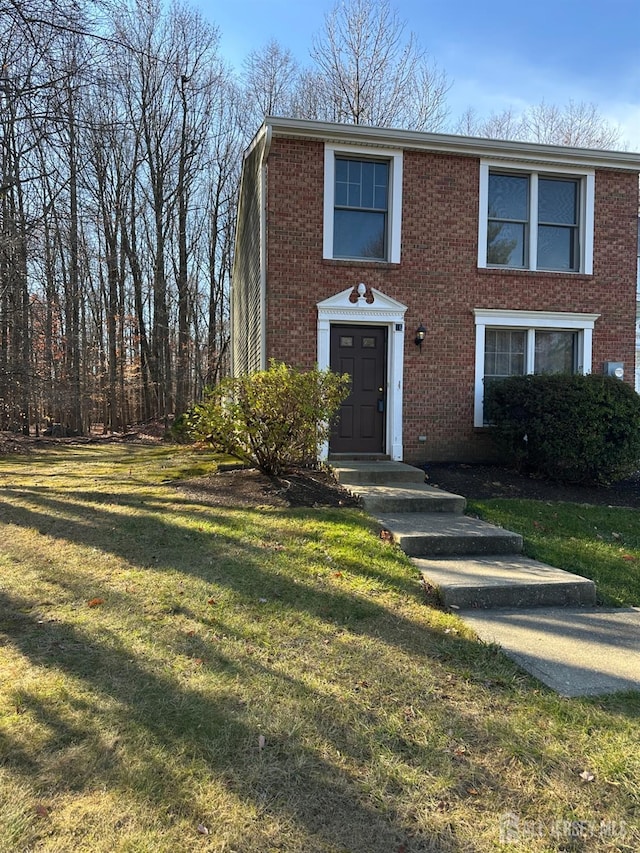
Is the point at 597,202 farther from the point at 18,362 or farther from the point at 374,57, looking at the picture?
the point at 374,57

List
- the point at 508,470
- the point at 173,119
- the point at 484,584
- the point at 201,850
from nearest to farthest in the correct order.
Result: the point at 201,850 → the point at 484,584 → the point at 508,470 → the point at 173,119

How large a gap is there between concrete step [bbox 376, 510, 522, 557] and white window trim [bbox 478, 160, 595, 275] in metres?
5.55

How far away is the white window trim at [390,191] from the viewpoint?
8.52 m

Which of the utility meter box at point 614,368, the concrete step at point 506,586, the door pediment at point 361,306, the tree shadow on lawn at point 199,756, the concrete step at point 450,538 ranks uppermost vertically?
the door pediment at point 361,306

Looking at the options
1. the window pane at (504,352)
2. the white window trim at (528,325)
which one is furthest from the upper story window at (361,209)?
the window pane at (504,352)

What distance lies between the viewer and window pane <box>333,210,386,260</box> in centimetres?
882

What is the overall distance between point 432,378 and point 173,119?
1913cm

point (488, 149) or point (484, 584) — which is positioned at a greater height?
point (488, 149)

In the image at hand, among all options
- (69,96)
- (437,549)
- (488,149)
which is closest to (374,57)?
(488,149)

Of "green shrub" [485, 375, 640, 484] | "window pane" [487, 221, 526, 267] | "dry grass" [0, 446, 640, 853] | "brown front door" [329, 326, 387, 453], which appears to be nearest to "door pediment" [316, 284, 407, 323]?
"brown front door" [329, 326, 387, 453]

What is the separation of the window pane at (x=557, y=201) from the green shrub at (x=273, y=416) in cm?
567

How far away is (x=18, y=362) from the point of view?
11992mm

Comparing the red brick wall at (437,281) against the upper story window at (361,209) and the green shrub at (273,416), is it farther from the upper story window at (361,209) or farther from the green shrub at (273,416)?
the green shrub at (273,416)

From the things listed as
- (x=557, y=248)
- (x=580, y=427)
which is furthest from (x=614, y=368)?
(x=580, y=427)
